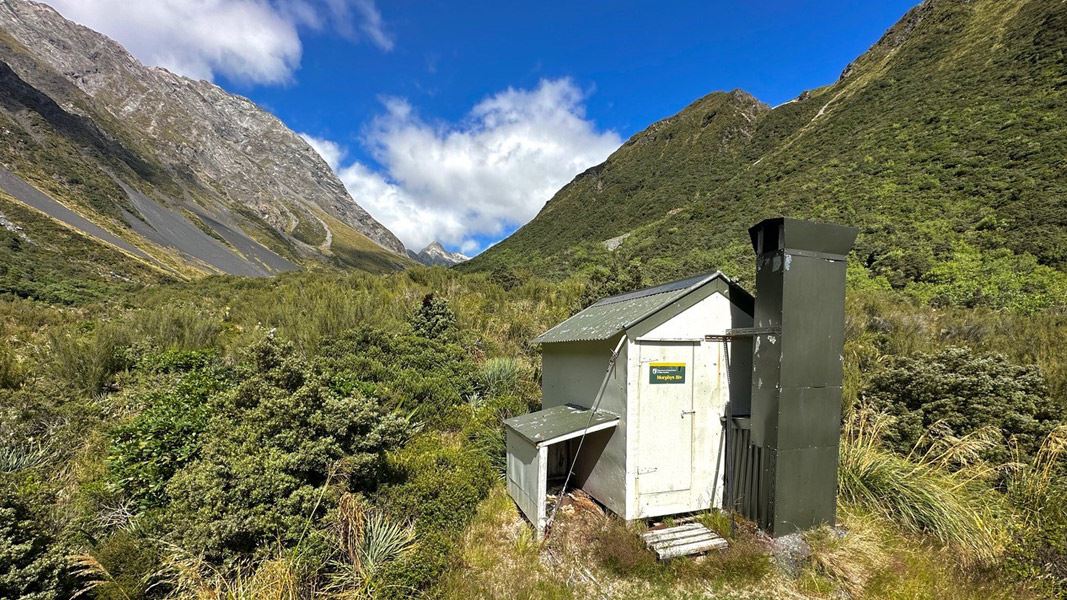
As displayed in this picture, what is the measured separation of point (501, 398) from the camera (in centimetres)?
848

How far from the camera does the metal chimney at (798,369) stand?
440cm

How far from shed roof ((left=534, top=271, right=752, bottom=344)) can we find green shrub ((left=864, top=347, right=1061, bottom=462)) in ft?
11.7

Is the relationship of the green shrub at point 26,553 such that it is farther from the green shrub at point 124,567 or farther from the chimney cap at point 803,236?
the chimney cap at point 803,236

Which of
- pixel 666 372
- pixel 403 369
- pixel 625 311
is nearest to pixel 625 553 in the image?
pixel 666 372

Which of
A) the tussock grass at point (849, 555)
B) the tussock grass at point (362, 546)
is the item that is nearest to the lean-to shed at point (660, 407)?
the tussock grass at point (849, 555)

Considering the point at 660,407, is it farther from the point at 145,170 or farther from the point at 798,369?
the point at 145,170

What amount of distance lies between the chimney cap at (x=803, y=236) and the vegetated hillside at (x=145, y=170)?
4195cm

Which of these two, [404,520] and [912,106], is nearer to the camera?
[404,520]

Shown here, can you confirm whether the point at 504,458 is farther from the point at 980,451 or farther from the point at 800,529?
the point at 980,451

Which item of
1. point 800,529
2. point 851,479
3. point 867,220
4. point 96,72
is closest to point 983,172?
point 867,220

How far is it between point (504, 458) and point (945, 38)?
4726 centimetres

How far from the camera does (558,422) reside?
5.37m

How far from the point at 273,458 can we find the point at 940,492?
7141mm

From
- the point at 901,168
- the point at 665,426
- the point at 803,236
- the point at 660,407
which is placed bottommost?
the point at 665,426
